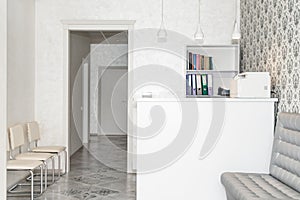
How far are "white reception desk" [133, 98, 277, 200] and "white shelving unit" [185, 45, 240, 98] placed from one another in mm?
2298

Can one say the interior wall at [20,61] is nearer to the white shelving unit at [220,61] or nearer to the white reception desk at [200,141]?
the white reception desk at [200,141]

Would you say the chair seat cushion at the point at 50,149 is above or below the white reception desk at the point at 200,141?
below

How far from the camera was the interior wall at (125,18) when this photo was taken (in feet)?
21.8

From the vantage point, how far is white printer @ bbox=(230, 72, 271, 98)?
4242mm

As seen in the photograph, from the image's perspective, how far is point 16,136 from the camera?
562 cm

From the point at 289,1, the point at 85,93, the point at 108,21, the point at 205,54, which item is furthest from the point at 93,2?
the point at 85,93

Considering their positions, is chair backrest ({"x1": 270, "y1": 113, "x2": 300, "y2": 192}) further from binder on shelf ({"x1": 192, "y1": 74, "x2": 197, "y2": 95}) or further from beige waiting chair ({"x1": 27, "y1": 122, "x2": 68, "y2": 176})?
beige waiting chair ({"x1": 27, "y1": 122, "x2": 68, "y2": 176})

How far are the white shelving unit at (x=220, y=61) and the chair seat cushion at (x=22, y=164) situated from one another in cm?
271

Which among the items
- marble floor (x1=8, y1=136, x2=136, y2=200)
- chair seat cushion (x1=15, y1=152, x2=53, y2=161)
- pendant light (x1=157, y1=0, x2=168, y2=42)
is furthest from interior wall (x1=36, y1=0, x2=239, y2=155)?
marble floor (x1=8, y1=136, x2=136, y2=200)

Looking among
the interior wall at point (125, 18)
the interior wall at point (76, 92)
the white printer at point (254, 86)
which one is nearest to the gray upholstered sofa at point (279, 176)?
the white printer at point (254, 86)

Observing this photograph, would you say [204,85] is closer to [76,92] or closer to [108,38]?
[76,92]

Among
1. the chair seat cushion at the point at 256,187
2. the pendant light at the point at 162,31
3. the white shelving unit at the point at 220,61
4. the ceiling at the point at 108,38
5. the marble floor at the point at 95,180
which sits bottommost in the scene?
the marble floor at the point at 95,180

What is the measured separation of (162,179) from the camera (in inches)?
166

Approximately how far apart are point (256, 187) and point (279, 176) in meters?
0.42
